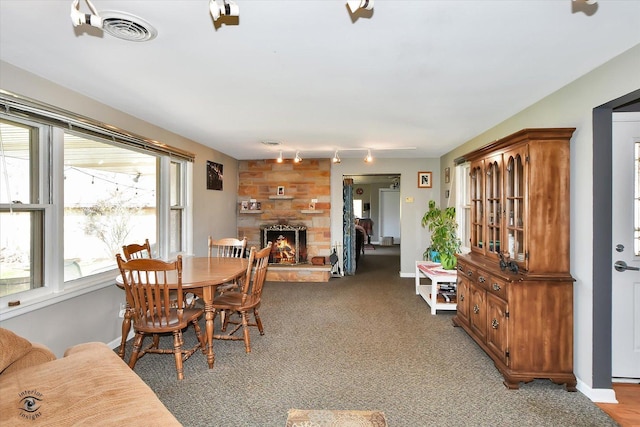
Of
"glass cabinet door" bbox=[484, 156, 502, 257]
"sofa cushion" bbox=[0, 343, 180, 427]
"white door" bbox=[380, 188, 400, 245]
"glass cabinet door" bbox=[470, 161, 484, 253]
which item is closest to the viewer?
"sofa cushion" bbox=[0, 343, 180, 427]

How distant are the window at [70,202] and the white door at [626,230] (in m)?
4.25

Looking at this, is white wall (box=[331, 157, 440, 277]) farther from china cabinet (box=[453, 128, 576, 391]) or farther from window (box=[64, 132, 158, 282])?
window (box=[64, 132, 158, 282])

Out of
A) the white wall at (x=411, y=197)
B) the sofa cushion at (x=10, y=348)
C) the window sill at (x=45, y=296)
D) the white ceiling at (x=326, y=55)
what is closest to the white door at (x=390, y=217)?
the white wall at (x=411, y=197)

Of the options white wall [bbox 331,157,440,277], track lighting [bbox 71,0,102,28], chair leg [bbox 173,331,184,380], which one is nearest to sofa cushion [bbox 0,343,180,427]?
chair leg [bbox 173,331,184,380]

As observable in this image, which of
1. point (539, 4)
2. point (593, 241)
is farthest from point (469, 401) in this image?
point (539, 4)

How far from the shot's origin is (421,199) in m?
6.47

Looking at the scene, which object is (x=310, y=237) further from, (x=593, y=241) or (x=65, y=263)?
(x=593, y=241)

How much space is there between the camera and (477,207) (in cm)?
358

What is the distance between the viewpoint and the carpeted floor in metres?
2.16

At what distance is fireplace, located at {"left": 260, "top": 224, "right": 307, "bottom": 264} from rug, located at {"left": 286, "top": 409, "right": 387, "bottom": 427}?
481 centimetres

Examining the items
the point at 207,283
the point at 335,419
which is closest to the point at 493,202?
the point at 335,419

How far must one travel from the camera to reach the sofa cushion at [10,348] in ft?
4.60

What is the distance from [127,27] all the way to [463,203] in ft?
15.9

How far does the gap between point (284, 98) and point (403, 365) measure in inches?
99.5
